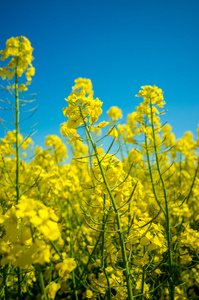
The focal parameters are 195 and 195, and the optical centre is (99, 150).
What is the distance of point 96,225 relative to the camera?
2293mm

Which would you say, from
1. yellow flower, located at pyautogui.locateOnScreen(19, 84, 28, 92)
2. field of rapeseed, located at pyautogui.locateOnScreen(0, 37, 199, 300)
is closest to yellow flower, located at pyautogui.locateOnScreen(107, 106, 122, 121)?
field of rapeseed, located at pyautogui.locateOnScreen(0, 37, 199, 300)

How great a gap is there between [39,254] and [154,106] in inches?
82.5

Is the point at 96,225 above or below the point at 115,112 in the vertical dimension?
below

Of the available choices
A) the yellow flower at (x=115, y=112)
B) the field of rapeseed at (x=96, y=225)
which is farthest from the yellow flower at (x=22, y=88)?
the yellow flower at (x=115, y=112)

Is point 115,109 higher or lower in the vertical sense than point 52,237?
higher

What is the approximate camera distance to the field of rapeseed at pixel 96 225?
42.1 inches

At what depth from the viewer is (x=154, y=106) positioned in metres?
2.43

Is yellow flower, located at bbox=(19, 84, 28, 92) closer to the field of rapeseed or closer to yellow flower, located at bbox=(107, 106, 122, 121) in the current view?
the field of rapeseed

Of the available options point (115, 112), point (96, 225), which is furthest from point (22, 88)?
point (115, 112)

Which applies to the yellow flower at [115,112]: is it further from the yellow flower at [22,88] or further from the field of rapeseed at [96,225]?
the yellow flower at [22,88]

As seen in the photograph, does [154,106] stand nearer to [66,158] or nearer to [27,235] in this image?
[27,235]

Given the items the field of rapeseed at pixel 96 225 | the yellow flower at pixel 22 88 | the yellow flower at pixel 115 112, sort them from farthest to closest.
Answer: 1. the yellow flower at pixel 115 112
2. the yellow flower at pixel 22 88
3. the field of rapeseed at pixel 96 225

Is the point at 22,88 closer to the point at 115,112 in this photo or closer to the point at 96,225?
the point at 96,225

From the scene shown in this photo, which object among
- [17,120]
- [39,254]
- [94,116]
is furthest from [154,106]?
[39,254]
